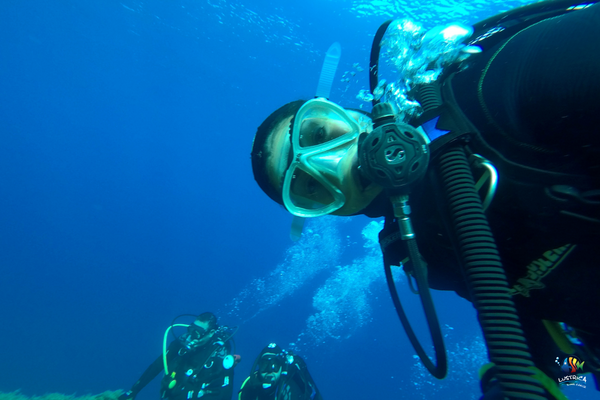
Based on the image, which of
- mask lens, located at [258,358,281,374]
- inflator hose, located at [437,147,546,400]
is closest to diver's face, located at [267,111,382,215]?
inflator hose, located at [437,147,546,400]

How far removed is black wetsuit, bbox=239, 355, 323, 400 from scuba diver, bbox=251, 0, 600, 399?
631 centimetres

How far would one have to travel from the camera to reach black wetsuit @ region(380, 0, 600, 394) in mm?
895

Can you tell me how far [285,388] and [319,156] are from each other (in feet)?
23.4

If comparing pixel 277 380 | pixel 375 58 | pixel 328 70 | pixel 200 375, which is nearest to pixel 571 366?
pixel 375 58

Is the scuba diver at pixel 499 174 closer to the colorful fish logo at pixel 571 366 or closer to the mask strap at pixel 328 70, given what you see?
the mask strap at pixel 328 70

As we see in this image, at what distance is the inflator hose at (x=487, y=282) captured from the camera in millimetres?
848

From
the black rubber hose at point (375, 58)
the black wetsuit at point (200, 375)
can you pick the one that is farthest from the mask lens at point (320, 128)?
the black wetsuit at point (200, 375)

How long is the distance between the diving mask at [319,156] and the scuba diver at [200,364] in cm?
696

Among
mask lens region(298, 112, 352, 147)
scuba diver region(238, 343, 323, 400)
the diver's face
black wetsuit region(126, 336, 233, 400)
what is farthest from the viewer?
black wetsuit region(126, 336, 233, 400)

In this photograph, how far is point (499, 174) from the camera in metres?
1.17

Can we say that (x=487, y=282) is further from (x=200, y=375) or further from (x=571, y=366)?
(x=200, y=375)

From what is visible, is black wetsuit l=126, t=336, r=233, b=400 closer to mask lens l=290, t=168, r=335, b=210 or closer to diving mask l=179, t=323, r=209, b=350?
diving mask l=179, t=323, r=209, b=350

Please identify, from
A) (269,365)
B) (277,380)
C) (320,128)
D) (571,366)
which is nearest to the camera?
(320,128)

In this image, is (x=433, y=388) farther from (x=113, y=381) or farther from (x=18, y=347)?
(x=18, y=347)
